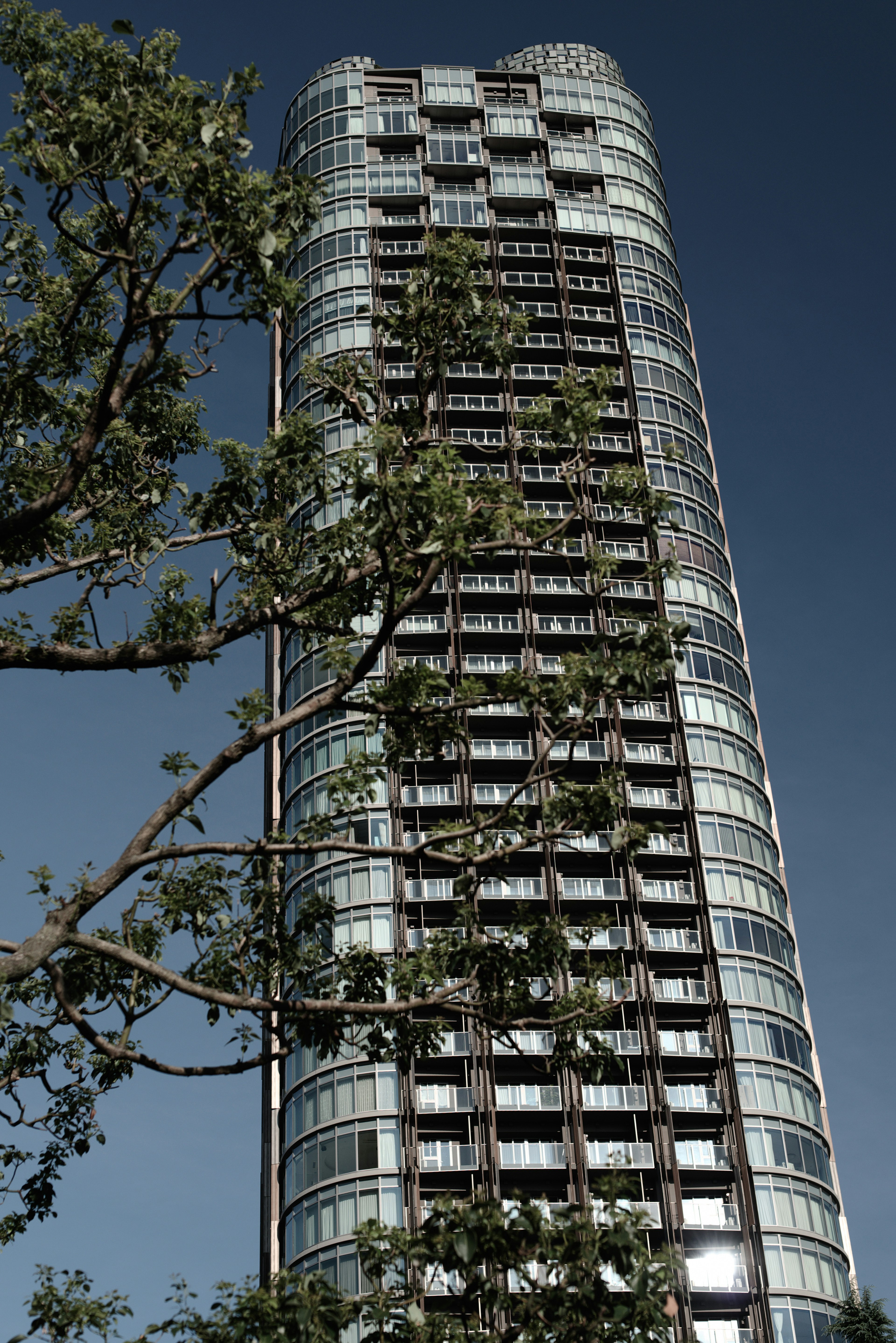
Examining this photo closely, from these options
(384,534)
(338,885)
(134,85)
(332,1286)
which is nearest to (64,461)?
(134,85)

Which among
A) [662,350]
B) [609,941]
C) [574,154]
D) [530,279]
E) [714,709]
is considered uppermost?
[574,154]

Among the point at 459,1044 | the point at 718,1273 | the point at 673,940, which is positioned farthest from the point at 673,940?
the point at 718,1273

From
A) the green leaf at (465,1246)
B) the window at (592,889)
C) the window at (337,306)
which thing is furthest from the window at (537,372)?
the green leaf at (465,1246)

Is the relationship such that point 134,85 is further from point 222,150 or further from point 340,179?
point 340,179

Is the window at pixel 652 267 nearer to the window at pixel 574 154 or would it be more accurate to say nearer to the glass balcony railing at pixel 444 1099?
the window at pixel 574 154

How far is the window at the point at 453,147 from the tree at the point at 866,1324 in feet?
211

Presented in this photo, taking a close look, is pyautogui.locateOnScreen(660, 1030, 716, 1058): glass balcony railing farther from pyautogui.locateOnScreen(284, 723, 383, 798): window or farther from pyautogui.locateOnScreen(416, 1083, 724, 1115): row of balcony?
pyautogui.locateOnScreen(284, 723, 383, 798): window

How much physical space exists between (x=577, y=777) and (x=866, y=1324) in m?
23.7

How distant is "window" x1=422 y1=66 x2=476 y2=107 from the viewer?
8525 centimetres

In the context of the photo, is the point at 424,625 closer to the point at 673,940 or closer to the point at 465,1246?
the point at 673,940

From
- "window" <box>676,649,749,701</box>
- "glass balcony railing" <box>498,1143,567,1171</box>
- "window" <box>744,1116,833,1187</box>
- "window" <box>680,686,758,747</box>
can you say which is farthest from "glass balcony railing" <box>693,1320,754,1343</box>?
"window" <box>676,649,749,701</box>

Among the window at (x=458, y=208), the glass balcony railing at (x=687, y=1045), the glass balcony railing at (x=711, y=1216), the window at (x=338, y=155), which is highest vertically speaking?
the window at (x=338, y=155)

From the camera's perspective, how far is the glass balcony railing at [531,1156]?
54969 millimetres

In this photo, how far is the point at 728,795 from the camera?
66.4m
